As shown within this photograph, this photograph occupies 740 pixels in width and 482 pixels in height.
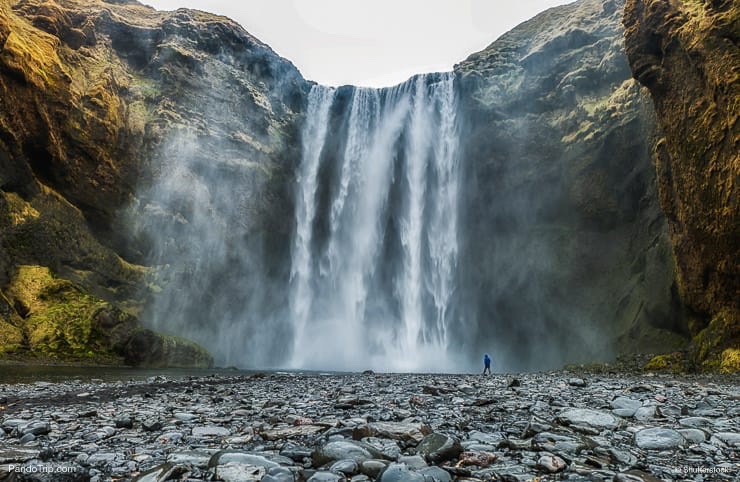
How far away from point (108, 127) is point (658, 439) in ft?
125

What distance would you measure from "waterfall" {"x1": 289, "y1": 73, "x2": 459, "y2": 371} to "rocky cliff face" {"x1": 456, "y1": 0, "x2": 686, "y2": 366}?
8.48ft

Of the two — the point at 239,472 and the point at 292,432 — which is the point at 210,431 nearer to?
the point at 292,432

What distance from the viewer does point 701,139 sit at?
50.2 ft

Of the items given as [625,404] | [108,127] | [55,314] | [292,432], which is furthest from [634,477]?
[108,127]

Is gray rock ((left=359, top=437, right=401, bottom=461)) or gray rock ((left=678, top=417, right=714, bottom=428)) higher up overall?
gray rock ((left=678, top=417, right=714, bottom=428))

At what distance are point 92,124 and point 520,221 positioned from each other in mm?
33415

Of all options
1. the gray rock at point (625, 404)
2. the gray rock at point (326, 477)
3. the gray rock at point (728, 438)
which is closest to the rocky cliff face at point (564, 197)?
the gray rock at point (625, 404)

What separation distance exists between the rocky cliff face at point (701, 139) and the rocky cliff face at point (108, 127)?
26.8m

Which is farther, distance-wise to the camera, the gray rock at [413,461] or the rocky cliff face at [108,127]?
the rocky cliff face at [108,127]

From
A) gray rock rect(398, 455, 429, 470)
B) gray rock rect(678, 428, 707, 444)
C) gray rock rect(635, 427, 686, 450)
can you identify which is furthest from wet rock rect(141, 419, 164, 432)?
gray rock rect(678, 428, 707, 444)

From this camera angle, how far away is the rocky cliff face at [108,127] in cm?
2675

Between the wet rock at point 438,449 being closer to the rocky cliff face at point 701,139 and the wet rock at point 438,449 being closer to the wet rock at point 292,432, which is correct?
the wet rock at point 292,432

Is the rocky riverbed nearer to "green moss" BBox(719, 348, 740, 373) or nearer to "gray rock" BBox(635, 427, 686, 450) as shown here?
"gray rock" BBox(635, 427, 686, 450)

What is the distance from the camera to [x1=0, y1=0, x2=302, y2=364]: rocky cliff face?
2675 centimetres
